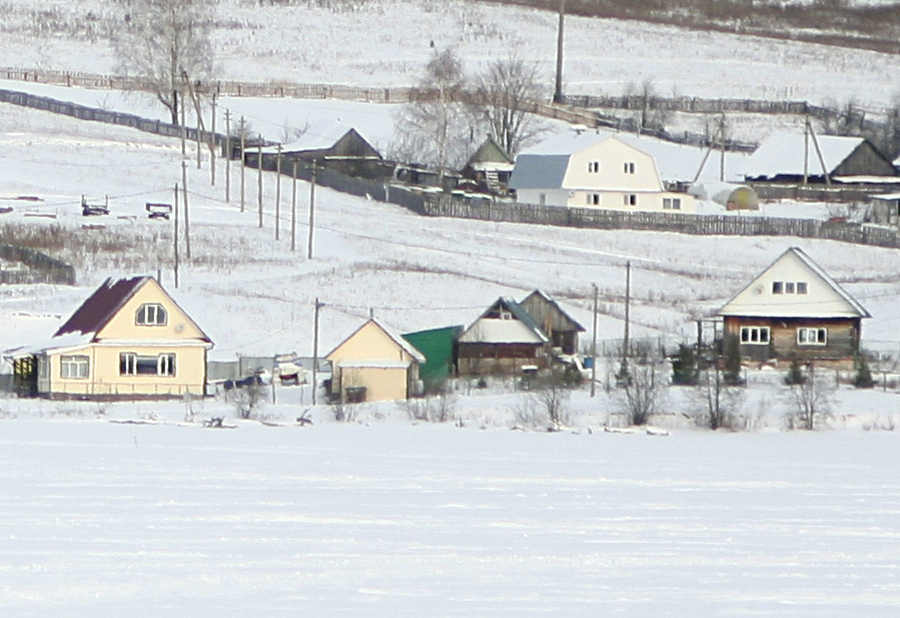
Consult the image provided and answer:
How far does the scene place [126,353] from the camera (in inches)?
1303

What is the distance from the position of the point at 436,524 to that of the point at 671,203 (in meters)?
41.5

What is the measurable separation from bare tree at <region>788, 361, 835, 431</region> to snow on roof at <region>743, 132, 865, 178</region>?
31.1 m

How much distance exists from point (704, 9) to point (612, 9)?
573 centimetres

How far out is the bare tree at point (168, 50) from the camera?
64312 millimetres

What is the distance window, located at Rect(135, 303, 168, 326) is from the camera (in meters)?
33.3

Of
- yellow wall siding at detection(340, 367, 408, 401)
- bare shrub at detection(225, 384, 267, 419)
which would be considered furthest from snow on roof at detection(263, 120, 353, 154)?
bare shrub at detection(225, 384, 267, 419)

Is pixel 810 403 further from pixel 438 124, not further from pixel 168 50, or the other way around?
pixel 168 50

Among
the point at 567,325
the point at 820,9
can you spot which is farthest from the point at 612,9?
the point at 567,325

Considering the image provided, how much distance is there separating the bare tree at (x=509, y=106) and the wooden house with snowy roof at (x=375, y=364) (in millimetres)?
34020

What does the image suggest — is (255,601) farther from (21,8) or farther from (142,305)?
(21,8)

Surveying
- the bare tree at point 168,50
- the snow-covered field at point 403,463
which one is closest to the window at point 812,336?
the snow-covered field at point 403,463

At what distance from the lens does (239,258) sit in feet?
144

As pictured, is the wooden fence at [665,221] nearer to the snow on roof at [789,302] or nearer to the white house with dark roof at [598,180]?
the white house with dark roof at [598,180]

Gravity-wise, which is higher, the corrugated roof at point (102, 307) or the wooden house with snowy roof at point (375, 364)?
the corrugated roof at point (102, 307)
